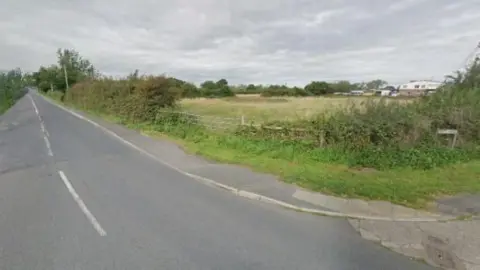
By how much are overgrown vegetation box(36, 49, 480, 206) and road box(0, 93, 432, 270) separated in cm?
203

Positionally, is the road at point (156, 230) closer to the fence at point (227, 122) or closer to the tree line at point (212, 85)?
the fence at point (227, 122)

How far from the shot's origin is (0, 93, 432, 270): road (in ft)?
12.2

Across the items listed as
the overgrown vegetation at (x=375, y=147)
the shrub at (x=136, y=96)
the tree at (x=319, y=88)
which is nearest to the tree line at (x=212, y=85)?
the tree at (x=319, y=88)

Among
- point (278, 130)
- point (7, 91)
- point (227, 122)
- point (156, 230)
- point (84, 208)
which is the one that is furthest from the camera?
point (7, 91)

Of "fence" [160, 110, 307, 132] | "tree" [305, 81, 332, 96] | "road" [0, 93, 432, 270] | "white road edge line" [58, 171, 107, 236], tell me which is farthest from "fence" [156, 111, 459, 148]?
"tree" [305, 81, 332, 96]

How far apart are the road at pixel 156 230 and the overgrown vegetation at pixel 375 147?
6.66 ft

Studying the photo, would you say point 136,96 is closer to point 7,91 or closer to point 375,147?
point 375,147

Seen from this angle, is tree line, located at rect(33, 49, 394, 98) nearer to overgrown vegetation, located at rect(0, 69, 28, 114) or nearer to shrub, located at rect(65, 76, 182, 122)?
overgrown vegetation, located at rect(0, 69, 28, 114)

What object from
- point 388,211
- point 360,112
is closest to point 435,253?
point 388,211

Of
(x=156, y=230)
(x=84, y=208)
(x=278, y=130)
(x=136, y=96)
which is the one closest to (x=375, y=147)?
(x=278, y=130)

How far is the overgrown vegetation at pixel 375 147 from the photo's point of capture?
6863 mm

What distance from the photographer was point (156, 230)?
4.55m

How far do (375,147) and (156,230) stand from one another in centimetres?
722

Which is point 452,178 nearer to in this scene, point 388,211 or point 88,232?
point 388,211
